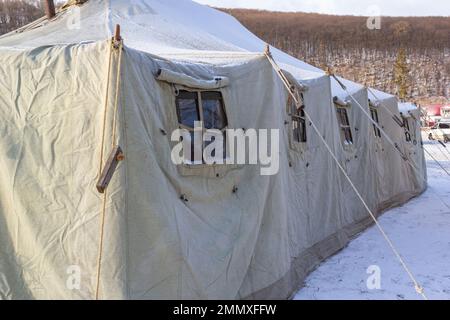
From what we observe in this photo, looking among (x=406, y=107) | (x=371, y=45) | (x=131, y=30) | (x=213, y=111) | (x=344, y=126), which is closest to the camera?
(x=213, y=111)

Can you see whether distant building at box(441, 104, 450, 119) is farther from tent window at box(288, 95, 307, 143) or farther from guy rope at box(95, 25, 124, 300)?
guy rope at box(95, 25, 124, 300)

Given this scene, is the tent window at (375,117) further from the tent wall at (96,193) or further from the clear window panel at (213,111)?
the tent wall at (96,193)

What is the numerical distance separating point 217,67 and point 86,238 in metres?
1.89

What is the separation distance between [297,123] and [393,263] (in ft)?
7.01

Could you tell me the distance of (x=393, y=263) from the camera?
645 cm

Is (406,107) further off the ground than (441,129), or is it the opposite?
(406,107)

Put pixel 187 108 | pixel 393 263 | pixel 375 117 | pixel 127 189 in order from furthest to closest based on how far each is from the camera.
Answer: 1. pixel 375 117
2. pixel 393 263
3. pixel 187 108
4. pixel 127 189

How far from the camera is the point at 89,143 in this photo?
135 inches

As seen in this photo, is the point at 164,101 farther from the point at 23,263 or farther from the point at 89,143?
the point at 23,263

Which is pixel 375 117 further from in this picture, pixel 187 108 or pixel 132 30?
pixel 187 108

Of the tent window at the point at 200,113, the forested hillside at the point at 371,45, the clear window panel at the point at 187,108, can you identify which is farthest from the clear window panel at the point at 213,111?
the forested hillside at the point at 371,45

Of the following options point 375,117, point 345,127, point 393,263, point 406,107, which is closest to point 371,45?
point 406,107

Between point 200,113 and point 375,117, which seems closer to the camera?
point 200,113
